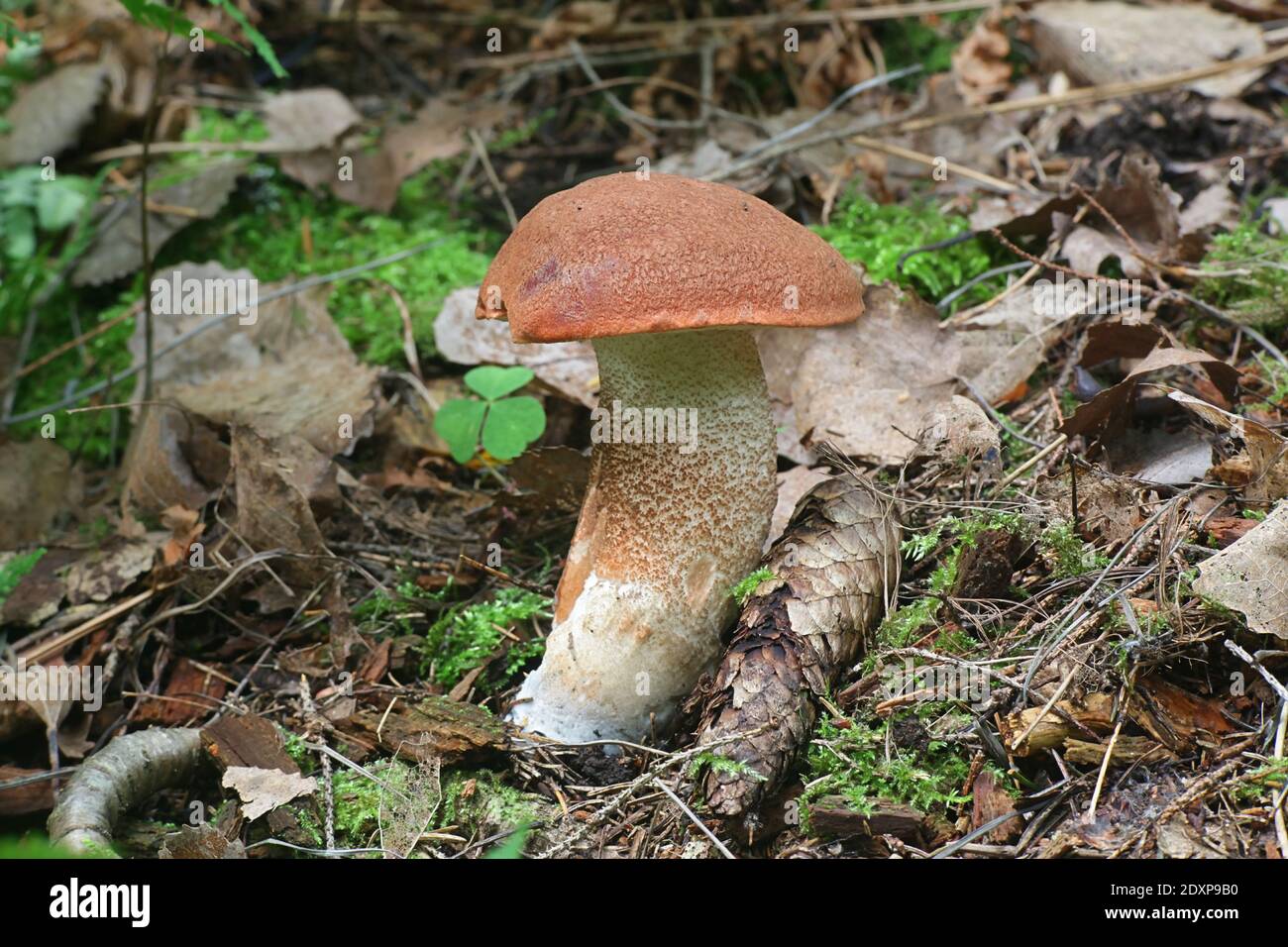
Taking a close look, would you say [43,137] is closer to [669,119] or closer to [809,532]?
[669,119]

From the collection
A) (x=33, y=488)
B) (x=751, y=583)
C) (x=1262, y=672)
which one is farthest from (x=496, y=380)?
(x=1262, y=672)

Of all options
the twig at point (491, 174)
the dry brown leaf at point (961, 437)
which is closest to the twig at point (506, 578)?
the dry brown leaf at point (961, 437)

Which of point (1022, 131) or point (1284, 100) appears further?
point (1022, 131)

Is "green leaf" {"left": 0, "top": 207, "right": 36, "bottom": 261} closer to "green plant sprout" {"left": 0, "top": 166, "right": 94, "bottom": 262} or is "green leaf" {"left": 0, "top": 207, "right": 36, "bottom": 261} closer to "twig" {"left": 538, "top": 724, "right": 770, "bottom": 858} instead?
"green plant sprout" {"left": 0, "top": 166, "right": 94, "bottom": 262}

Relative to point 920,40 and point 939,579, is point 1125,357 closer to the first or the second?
point 939,579
